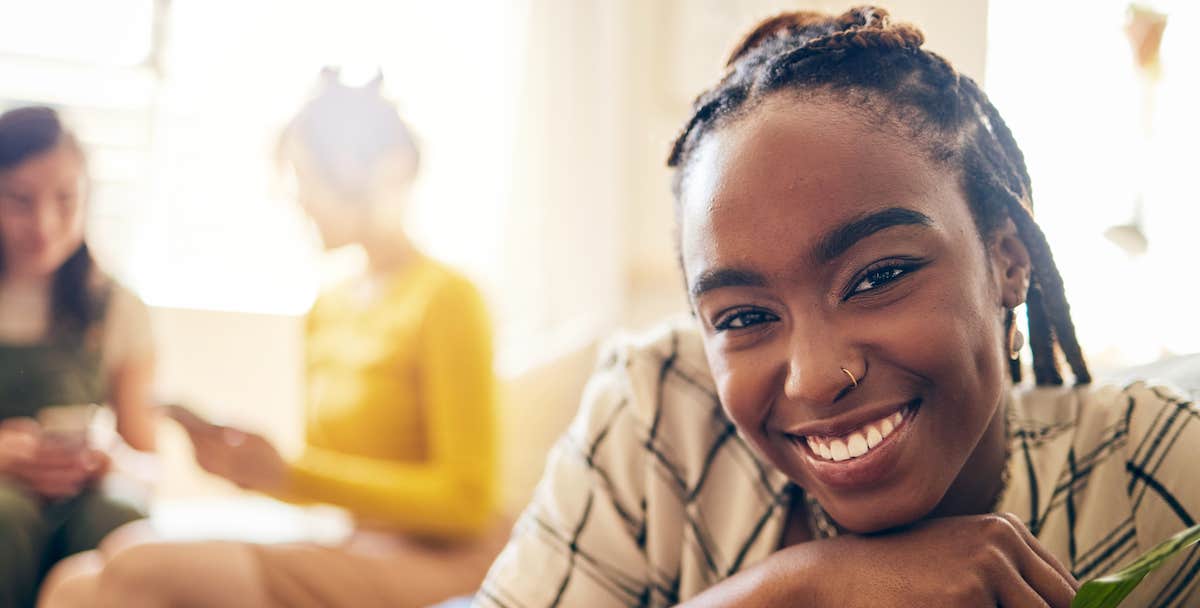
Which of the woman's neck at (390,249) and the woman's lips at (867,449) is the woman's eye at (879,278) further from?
the woman's neck at (390,249)

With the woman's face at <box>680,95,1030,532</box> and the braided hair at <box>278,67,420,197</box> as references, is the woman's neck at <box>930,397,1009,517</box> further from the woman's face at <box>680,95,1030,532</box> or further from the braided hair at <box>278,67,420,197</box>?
the braided hair at <box>278,67,420,197</box>

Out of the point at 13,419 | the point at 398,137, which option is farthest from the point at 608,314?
the point at 13,419

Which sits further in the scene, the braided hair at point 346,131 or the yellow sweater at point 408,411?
the braided hair at point 346,131

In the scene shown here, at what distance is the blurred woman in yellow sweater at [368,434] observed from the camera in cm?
146

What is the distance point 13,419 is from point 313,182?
61cm

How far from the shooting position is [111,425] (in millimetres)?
1797

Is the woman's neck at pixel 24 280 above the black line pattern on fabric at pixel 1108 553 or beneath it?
beneath

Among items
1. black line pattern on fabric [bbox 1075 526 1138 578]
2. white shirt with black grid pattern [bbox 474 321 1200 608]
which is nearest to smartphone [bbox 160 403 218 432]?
white shirt with black grid pattern [bbox 474 321 1200 608]

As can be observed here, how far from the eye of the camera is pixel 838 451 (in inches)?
28.0

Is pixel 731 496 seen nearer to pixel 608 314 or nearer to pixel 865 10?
pixel 865 10

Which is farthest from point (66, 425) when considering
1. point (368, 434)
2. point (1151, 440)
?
point (1151, 440)

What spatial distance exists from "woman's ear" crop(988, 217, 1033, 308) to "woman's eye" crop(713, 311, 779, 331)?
0.19 metres

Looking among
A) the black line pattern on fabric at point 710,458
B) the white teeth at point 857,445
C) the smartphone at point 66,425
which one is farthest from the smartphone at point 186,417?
the white teeth at point 857,445

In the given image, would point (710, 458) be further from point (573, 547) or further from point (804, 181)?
point (804, 181)
